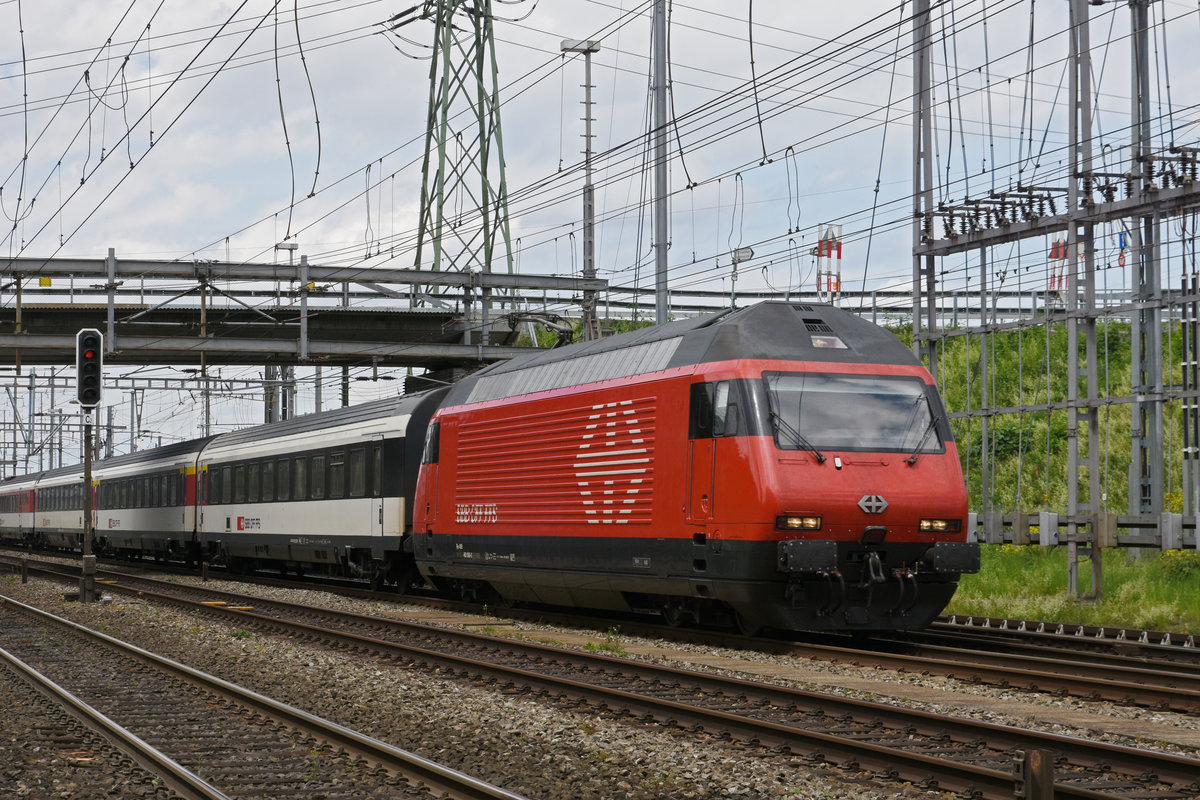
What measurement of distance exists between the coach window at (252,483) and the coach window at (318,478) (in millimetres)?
3863

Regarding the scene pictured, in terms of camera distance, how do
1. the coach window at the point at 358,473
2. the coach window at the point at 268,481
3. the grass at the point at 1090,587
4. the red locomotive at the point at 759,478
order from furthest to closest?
1. the coach window at the point at 268,481
2. the coach window at the point at 358,473
3. the grass at the point at 1090,587
4. the red locomotive at the point at 759,478

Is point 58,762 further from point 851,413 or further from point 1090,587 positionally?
point 1090,587

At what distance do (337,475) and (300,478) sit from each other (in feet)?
7.33

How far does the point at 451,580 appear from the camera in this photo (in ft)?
71.9

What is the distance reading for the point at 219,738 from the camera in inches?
391

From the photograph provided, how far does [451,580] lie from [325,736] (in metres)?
12.2

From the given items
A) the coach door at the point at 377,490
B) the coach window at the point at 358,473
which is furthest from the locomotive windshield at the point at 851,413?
the coach window at the point at 358,473

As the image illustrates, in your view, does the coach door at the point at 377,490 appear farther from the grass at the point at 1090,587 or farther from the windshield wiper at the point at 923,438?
the windshield wiper at the point at 923,438

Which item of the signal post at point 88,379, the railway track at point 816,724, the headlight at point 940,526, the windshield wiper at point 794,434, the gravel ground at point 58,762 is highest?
the signal post at point 88,379

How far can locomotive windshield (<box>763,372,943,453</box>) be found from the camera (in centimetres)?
1425

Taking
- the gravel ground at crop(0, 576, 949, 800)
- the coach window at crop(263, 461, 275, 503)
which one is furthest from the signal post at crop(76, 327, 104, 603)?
the gravel ground at crop(0, 576, 949, 800)

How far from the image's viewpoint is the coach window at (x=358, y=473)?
2473 cm

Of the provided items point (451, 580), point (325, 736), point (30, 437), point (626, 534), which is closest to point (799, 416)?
point (626, 534)

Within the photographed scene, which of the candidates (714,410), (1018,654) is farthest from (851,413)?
(1018,654)
